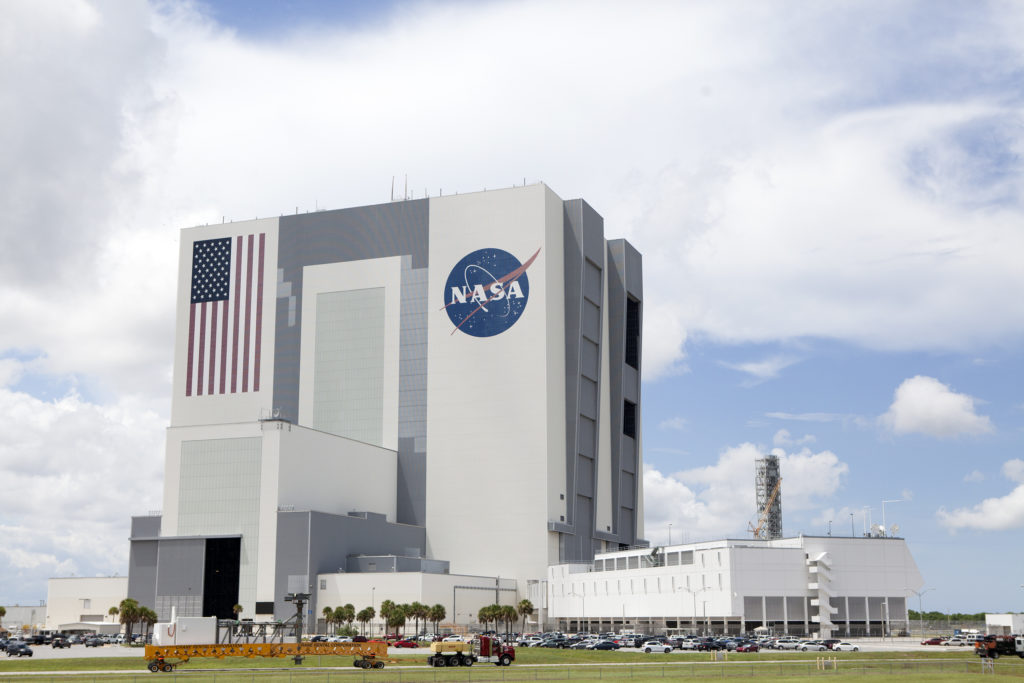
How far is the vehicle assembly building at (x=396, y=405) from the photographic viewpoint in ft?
455

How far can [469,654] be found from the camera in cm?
8600

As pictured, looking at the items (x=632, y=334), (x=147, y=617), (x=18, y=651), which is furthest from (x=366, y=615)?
(x=632, y=334)

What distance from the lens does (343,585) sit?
13550 centimetres

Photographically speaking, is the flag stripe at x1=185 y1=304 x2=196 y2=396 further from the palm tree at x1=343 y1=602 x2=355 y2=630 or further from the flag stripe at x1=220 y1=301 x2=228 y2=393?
the palm tree at x1=343 y1=602 x2=355 y2=630

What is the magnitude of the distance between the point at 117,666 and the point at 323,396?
257ft

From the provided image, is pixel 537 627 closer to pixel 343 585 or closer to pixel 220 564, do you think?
pixel 343 585

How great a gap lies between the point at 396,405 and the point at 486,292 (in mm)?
21487

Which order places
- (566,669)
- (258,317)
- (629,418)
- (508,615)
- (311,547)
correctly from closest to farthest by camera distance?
(566,669) < (311,547) < (508,615) < (258,317) < (629,418)

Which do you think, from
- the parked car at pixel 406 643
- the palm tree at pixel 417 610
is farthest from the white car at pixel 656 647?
→ the palm tree at pixel 417 610

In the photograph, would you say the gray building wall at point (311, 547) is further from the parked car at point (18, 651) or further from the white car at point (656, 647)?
the white car at point (656, 647)

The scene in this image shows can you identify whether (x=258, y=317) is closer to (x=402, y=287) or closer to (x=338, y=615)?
(x=402, y=287)

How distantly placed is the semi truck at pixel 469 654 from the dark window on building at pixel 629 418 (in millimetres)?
93107

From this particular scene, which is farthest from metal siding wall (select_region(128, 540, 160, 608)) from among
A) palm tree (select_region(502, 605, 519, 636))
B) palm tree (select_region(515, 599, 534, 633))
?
palm tree (select_region(515, 599, 534, 633))

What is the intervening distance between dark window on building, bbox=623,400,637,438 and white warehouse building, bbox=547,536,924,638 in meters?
44.7
